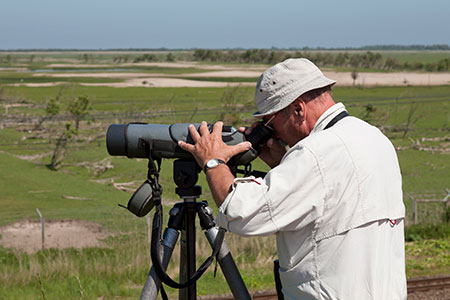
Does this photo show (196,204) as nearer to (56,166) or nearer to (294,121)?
(294,121)

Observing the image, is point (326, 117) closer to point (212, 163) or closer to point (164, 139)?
point (212, 163)

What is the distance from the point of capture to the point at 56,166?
Result: 23094 mm

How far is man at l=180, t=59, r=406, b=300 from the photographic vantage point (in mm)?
1984

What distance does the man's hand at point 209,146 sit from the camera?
2.24m

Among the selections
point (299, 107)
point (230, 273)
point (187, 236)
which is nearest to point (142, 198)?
point (187, 236)

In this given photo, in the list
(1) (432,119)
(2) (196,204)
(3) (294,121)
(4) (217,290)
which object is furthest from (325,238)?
(1) (432,119)

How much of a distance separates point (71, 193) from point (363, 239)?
1652 centimetres

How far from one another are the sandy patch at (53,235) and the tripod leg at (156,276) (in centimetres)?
853

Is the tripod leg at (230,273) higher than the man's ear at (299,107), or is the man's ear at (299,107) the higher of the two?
the man's ear at (299,107)

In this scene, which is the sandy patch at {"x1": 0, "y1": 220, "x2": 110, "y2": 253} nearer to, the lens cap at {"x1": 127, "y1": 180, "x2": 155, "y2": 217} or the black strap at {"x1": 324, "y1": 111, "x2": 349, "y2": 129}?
the lens cap at {"x1": 127, "y1": 180, "x2": 155, "y2": 217}

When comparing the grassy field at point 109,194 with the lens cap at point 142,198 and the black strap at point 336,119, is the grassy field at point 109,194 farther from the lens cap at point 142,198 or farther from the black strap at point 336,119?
the black strap at point 336,119

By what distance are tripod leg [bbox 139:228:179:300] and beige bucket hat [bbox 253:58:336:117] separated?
0.73 metres

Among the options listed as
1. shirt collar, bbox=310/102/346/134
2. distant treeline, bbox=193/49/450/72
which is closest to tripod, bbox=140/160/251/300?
shirt collar, bbox=310/102/346/134

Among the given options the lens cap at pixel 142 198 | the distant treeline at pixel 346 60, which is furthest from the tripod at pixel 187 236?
the distant treeline at pixel 346 60
